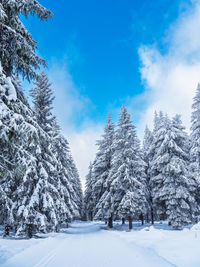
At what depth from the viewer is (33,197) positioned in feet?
45.3

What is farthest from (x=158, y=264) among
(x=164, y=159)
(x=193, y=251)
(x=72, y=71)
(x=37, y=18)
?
(x=72, y=71)

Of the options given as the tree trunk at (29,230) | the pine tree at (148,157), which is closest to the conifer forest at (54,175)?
the tree trunk at (29,230)

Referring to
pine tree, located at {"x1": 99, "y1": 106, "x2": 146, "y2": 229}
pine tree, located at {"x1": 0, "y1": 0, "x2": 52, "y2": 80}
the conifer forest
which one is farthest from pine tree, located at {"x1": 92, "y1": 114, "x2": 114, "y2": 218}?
pine tree, located at {"x1": 0, "y1": 0, "x2": 52, "y2": 80}

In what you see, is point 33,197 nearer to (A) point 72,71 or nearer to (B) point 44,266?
(B) point 44,266

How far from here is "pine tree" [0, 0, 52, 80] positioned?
6625 millimetres

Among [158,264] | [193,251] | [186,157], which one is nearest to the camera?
[158,264]

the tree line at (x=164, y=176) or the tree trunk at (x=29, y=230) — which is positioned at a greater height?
the tree line at (x=164, y=176)

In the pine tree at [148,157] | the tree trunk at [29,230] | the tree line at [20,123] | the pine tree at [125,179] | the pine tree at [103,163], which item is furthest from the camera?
the pine tree at [148,157]

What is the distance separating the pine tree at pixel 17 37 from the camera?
6625mm

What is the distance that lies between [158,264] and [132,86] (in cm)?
5235

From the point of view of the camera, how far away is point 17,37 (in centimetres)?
Answer: 675

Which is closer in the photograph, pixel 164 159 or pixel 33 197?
pixel 33 197

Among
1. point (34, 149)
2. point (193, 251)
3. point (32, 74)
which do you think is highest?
point (32, 74)

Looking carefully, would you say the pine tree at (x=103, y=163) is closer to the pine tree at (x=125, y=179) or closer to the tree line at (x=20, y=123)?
the pine tree at (x=125, y=179)
